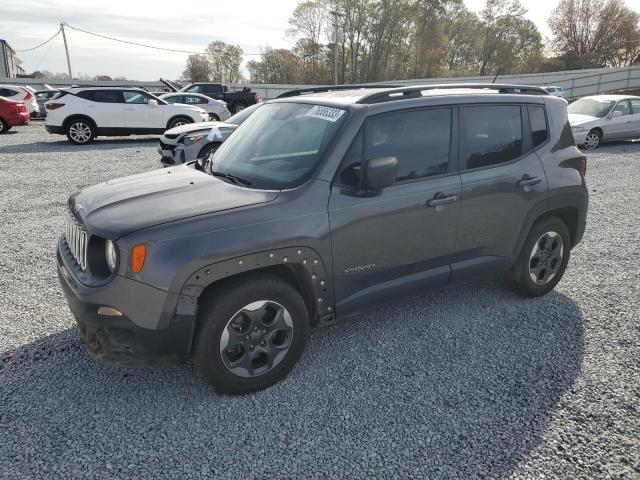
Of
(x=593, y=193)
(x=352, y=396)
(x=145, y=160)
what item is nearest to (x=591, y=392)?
(x=352, y=396)

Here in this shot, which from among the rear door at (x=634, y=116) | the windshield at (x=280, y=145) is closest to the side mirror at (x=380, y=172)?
the windshield at (x=280, y=145)

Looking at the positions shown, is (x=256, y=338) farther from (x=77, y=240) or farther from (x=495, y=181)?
(x=495, y=181)

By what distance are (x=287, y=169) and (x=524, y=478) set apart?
224cm

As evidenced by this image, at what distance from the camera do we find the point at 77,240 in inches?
114

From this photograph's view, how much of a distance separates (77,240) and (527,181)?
3.41 m

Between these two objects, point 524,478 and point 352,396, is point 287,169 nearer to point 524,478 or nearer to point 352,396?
point 352,396

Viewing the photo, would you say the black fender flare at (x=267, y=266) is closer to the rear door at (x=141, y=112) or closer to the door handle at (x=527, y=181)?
the door handle at (x=527, y=181)

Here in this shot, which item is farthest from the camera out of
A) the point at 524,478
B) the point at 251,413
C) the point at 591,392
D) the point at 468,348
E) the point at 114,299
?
the point at 468,348

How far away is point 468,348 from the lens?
3.41 m

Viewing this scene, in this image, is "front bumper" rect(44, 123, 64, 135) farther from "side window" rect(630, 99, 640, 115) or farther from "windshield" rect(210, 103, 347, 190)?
"side window" rect(630, 99, 640, 115)

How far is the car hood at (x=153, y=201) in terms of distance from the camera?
2580 mm

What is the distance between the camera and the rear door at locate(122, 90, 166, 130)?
559 inches

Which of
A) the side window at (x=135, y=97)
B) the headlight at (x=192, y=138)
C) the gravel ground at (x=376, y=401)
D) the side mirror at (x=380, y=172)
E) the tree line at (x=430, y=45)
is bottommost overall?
the gravel ground at (x=376, y=401)

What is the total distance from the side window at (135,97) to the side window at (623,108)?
48.7 feet
